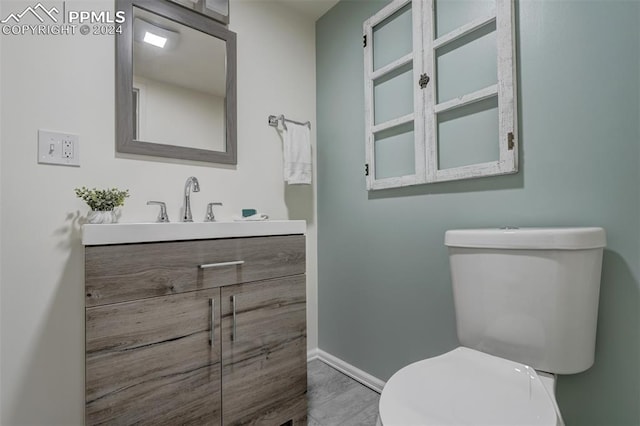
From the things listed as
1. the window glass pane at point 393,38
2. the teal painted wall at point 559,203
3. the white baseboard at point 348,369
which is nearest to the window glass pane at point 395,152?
the teal painted wall at point 559,203

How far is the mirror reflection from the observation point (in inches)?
54.2

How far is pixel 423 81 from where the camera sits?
4.43 ft

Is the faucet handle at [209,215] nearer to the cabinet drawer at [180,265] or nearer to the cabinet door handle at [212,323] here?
the cabinet drawer at [180,265]

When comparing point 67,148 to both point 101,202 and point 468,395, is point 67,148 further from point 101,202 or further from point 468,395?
point 468,395

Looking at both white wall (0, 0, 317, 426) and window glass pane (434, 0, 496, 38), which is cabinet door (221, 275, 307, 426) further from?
window glass pane (434, 0, 496, 38)

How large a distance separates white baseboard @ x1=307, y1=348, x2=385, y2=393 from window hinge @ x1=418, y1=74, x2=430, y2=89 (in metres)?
1.46

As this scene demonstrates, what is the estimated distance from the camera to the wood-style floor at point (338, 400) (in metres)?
1.36

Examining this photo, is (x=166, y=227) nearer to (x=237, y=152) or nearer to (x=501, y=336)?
(x=237, y=152)

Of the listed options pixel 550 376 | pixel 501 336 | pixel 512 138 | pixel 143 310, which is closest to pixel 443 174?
pixel 512 138

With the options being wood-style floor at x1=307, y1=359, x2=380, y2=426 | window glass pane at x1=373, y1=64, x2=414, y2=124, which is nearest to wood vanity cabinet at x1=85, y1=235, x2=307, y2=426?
wood-style floor at x1=307, y1=359, x2=380, y2=426

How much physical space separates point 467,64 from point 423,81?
0.60 feet

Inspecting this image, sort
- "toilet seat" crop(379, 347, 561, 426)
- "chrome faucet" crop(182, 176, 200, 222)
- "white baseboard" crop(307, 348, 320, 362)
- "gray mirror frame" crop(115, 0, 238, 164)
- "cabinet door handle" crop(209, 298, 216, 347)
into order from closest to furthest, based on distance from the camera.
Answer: "toilet seat" crop(379, 347, 561, 426) < "cabinet door handle" crop(209, 298, 216, 347) < "gray mirror frame" crop(115, 0, 238, 164) < "chrome faucet" crop(182, 176, 200, 222) < "white baseboard" crop(307, 348, 320, 362)

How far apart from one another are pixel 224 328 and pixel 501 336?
3.05 ft

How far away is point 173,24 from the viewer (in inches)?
57.4
